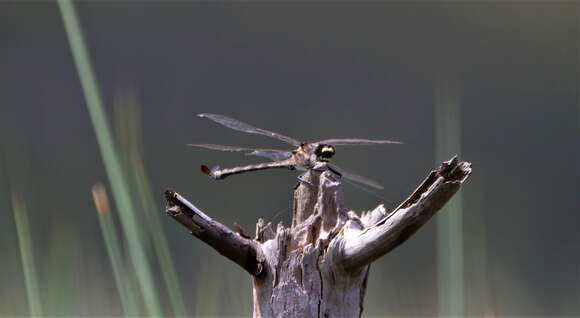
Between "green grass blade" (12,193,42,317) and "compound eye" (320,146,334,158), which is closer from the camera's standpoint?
"green grass blade" (12,193,42,317)

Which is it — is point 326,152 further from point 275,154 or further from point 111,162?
point 111,162

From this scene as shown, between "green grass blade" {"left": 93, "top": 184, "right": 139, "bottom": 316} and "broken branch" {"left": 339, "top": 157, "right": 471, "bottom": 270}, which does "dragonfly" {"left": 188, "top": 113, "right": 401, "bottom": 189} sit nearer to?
"green grass blade" {"left": 93, "top": 184, "right": 139, "bottom": 316}

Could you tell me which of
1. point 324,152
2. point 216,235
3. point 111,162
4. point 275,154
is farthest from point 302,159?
point 216,235

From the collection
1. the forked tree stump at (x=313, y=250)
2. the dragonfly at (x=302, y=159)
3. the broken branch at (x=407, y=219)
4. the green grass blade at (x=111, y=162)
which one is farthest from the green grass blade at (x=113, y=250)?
the broken branch at (x=407, y=219)

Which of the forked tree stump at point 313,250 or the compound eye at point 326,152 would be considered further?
the compound eye at point 326,152

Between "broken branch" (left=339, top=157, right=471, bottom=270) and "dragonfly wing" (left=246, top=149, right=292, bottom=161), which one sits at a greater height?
"dragonfly wing" (left=246, top=149, right=292, bottom=161)

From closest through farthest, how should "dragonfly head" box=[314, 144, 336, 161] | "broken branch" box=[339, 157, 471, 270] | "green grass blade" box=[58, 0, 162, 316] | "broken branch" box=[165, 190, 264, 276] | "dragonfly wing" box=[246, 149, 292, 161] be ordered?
"broken branch" box=[339, 157, 471, 270] → "broken branch" box=[165, 190, 264, 276] → "green grass blade" box=[58, 0, 162, 316] → "dragonfly head" box=[314, 144, 336, 161] → "dragonfly wing" box=[246, 149, 292, 161]

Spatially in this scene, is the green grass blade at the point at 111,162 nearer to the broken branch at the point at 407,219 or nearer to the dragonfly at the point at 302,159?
the dragonfly at the point at 302,159

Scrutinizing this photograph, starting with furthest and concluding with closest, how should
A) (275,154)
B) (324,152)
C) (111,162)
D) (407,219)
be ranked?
1. (275,154)
2. (324,152)
3. (111,162)
4. (407,219)

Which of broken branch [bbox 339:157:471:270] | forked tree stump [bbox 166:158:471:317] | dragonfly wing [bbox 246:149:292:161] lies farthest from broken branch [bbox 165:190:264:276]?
dragonfly wing [bbox 246:149:292:161]

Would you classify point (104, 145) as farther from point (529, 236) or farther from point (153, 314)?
point (529, 236)
